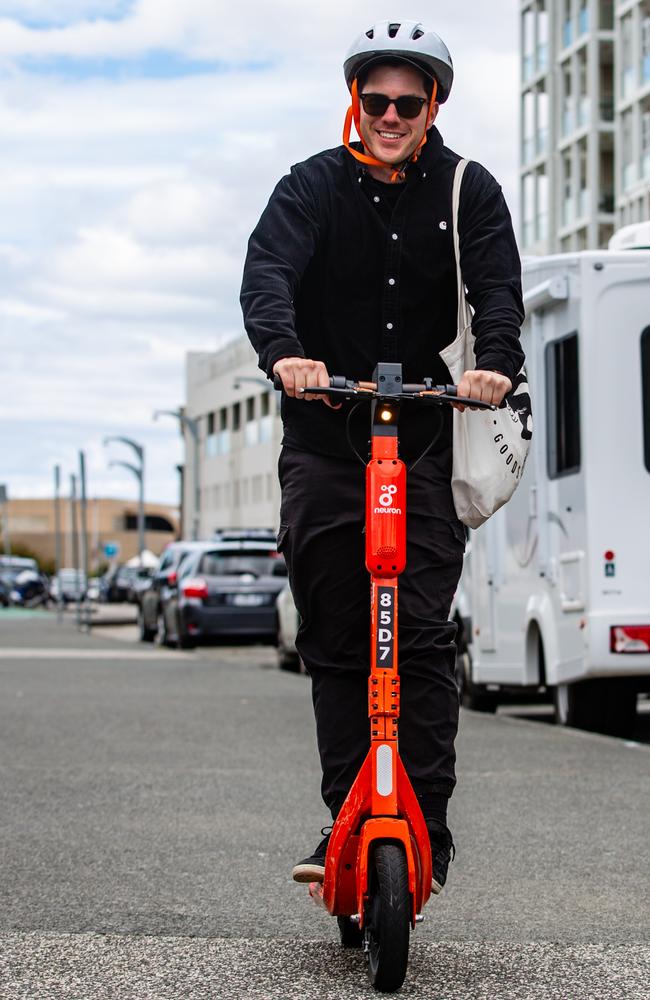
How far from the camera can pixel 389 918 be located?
11.9ft

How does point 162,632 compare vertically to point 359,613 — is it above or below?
below

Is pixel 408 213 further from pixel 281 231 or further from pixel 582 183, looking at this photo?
pixel 582 183

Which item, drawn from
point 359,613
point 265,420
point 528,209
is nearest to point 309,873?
point 359,613

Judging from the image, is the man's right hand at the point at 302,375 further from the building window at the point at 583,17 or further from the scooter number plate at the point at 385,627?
the building window at the point at 583,17

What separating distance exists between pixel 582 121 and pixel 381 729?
57.2 m

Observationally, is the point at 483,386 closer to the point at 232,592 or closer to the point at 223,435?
the point at 232,592

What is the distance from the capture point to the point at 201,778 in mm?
8227

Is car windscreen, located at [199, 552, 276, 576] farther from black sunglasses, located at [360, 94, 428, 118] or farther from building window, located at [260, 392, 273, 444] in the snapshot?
building window, located at [260, 392, 273, 444]

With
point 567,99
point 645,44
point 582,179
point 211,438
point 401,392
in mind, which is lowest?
point 401,392

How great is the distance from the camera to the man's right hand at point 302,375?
12.4ft

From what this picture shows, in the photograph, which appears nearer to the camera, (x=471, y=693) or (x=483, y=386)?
(x=483, y=386)

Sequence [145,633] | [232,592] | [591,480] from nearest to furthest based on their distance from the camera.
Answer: [591,480]
[232,592]
[145,633]

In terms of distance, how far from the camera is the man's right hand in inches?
149

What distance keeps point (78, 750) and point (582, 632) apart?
284 cm
